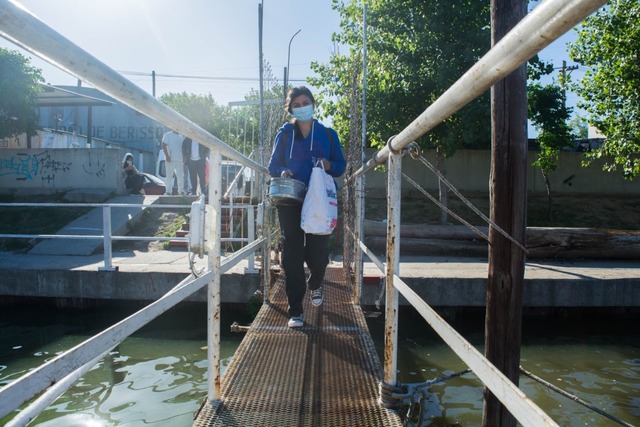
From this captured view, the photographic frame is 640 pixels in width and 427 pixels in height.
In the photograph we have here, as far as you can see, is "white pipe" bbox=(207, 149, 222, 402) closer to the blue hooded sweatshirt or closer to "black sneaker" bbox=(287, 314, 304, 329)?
"black sneaker" bbox=(287, 314, 304, 329)

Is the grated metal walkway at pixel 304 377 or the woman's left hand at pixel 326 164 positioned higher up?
the woman's left hand at pixel 326 164

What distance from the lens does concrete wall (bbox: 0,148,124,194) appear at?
44.7 ft

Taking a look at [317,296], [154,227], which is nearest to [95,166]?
[154,227]

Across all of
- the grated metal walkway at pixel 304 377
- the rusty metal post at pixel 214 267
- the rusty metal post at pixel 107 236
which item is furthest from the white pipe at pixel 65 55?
the rusty metal post at pixel 107 236

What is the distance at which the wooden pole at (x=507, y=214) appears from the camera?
3342mm

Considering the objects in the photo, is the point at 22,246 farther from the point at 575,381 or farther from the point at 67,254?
the point at 575,381

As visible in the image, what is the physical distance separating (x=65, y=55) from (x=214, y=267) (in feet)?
4.43

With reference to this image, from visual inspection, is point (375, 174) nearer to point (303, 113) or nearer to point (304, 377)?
point (303, 113)

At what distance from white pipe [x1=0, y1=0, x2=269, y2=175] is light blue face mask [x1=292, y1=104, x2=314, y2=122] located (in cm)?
214

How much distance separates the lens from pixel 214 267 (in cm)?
221

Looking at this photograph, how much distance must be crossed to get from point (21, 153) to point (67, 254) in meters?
7.00

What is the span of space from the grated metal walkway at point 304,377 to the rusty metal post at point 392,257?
0.24m

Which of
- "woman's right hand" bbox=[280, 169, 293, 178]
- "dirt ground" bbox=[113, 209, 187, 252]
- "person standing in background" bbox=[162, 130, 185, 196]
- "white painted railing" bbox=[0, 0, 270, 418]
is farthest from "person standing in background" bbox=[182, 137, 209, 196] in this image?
"white painted railing" bbox=[0, 0, 270, 418]

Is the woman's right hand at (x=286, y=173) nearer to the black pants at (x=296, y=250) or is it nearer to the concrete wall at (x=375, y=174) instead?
the black pants at (x=296, y=250)
